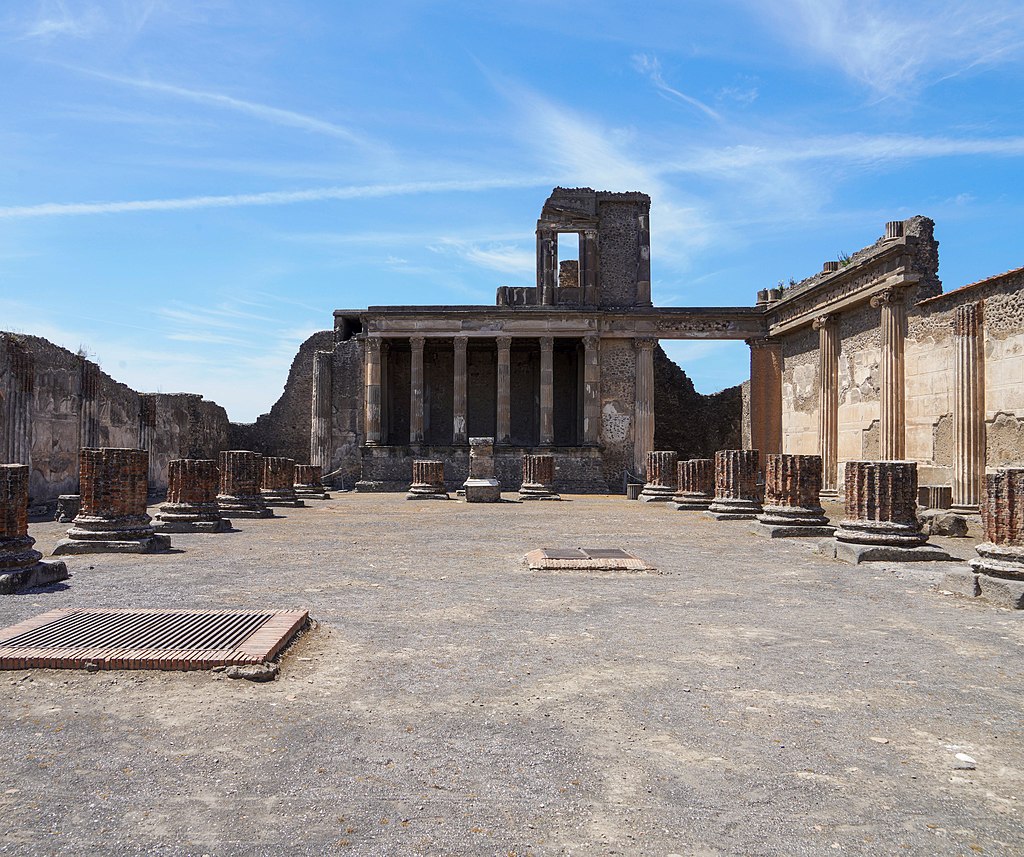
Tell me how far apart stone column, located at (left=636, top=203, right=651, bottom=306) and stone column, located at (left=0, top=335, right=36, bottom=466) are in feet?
65.2

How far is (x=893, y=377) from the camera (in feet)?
55.7

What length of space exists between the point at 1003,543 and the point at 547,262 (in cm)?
2306

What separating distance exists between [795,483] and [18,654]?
34.0 feet

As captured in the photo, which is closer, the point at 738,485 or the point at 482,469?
the point at 738,485

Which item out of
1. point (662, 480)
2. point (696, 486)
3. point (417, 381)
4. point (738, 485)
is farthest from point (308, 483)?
point (738, 485)

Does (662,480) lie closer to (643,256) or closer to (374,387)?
(374,387)

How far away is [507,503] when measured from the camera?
1939 cm

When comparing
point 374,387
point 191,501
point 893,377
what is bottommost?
point 191,501

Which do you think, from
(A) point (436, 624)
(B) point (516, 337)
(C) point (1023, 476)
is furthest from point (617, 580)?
(B) point (516, 337)

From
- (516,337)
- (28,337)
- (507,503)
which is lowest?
(507,503)

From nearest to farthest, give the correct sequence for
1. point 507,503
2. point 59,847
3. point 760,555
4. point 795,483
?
point 59,847 → point 760,555 → point 795,483 → point 507,503

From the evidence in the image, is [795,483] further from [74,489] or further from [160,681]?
[74,489]

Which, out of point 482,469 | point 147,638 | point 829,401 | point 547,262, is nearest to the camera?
point 147,638

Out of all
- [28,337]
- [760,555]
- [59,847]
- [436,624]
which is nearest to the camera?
[59,847]
